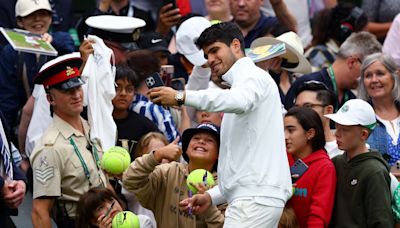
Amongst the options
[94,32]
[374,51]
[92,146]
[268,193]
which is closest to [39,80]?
[92,146]

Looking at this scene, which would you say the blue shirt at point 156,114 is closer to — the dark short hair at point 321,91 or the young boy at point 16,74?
the young boy at point 16,74

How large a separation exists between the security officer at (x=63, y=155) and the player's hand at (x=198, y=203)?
45.8 inches

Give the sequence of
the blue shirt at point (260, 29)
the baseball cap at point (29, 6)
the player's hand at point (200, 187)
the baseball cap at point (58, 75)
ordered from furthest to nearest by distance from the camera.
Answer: the blue shirt at point (260, 29) → the baseball cap at point (29, 6) → the baseball cap at point (58, 75) → the player's hand at point (200, 187)

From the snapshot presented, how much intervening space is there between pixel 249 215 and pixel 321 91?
235cm

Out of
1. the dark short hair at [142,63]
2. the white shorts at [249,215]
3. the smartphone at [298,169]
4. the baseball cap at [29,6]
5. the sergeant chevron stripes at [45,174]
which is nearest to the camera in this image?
the white shorts at [249,215]

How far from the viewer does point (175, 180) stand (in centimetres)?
891

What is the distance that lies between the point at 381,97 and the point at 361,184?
4.78 ft

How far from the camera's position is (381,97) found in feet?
32.6

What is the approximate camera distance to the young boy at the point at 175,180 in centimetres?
872

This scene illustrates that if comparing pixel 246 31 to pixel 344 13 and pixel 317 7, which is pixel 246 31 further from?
pixel 317 7

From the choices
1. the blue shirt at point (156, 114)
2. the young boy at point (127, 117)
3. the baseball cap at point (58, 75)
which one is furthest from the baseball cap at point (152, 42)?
the baseball cap at point (58, 75)

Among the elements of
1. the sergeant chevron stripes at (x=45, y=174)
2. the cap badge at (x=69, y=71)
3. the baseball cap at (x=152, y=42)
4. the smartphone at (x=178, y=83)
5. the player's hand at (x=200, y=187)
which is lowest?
the smartphone at (x=178, y=83)

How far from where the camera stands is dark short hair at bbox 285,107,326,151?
29.7 feet

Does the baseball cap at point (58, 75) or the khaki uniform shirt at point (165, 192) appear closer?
the khaki uniform shirt at point (165, 192)
